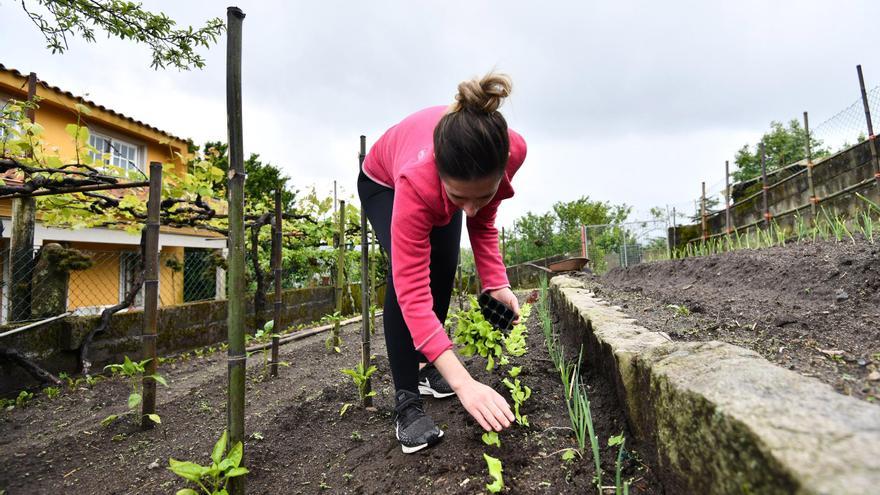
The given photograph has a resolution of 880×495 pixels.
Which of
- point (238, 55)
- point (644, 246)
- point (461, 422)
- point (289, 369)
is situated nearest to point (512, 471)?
point (461, 422)

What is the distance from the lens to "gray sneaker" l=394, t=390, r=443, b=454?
1.39m

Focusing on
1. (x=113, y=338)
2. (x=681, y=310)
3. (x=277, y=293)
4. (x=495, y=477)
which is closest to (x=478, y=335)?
(x=495, y=477)

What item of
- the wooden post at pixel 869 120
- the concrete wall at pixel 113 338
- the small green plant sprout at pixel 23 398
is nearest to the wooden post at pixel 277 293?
the small green plant sprout at pixel 23 398

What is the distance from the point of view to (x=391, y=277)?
1648 mm

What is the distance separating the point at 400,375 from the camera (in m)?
1.58

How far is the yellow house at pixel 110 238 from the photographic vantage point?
594 centimetres

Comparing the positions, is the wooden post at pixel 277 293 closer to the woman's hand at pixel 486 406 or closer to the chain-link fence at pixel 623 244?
the woman's hand at pixel 486 406

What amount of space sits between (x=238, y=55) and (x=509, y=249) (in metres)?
16.7

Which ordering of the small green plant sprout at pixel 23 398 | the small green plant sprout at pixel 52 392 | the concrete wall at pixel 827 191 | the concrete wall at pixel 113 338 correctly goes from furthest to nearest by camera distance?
the concrete wall at pixel 827 191
the concrete wall at pixel 113 338
the small green plant sprout at pixel 52 392
the small green plant sprout at pixel 23 398

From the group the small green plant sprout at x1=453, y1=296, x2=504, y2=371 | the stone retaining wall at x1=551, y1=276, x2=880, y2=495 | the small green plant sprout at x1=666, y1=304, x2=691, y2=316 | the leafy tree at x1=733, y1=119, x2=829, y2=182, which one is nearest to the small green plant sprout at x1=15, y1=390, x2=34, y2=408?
the small green plant sprout at x1=453, y1=296, x2=504, y2=371

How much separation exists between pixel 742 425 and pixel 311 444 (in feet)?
4.91

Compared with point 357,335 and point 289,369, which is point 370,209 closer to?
point 289,369

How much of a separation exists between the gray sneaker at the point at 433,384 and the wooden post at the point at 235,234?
903 mm

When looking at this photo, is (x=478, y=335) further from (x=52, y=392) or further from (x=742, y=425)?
(x=52, y=392)
